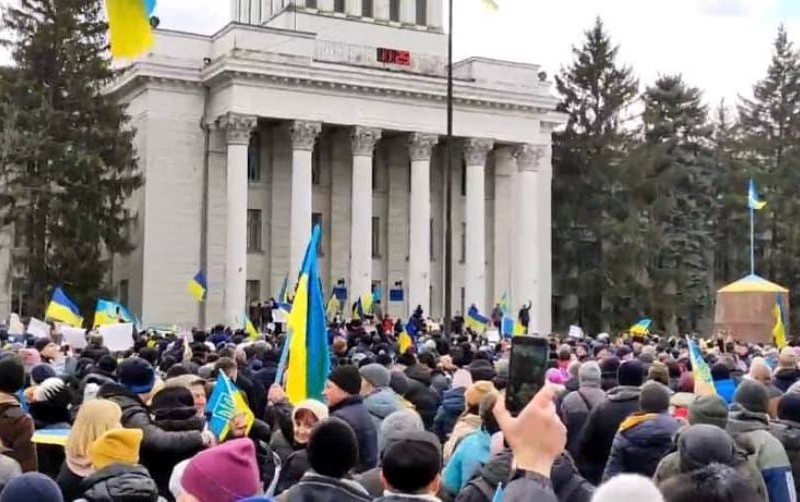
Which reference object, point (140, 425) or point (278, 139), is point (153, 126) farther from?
point (140, 425)

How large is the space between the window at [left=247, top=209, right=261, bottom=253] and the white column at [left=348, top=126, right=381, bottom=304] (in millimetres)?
3854

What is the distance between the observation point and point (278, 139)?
4869cm

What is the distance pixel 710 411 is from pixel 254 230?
4221 centimetres

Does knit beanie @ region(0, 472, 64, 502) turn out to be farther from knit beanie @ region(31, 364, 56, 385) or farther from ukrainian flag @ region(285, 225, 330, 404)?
knit beanie @ region(31, 364, 56, 385)

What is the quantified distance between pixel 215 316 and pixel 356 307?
27.6 ft

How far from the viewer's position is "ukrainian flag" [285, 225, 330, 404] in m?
8.60

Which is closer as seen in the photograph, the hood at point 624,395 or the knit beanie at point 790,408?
the knit beanie at point 790,408

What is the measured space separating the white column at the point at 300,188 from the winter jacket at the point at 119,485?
3974 centimetres

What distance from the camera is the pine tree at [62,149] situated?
136 feet

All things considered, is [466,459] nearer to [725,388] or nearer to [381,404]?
[381,404]

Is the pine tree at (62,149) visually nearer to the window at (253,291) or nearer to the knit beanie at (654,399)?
the window at (253,291)

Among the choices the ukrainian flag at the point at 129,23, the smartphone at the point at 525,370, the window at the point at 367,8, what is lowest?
the smartphone at the point at 525,370

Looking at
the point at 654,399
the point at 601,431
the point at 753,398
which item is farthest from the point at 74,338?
the point at 753,398

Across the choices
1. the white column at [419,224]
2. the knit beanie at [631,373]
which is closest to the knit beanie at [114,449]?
the knit beanie at [631,373]
